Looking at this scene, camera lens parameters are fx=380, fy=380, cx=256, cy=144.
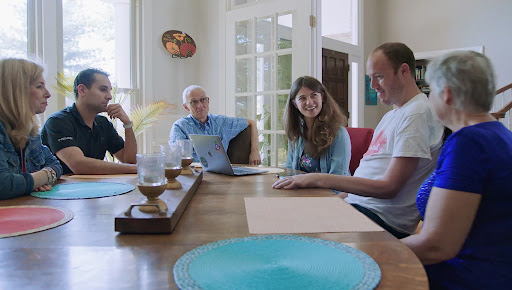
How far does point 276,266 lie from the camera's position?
2.15 ft

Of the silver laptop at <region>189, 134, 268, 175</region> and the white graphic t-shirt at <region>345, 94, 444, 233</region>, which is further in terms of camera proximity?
the silver laptop at <region>189, 134, 268, 175</region>

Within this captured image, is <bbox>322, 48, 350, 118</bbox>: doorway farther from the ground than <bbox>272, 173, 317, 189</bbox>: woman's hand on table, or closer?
farther from the ground

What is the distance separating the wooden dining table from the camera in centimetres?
61

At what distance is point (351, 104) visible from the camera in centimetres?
659

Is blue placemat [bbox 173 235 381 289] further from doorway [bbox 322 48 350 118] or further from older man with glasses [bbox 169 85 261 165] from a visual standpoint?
doorway [bbox 322 48 350 118]

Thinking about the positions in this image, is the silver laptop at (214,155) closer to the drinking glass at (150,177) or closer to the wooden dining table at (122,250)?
the wooden dining table at (122,250)

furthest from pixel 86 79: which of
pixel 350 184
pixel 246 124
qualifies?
pixel 350 184

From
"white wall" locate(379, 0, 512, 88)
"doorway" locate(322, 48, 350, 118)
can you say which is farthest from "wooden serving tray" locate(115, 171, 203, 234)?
"white wall" locate(379, 0, 512, 88)

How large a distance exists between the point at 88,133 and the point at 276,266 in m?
2.00

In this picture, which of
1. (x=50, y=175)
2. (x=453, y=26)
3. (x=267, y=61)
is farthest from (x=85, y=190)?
(x=453, y=26)

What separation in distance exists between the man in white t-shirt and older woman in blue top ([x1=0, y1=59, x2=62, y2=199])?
0.89 metres

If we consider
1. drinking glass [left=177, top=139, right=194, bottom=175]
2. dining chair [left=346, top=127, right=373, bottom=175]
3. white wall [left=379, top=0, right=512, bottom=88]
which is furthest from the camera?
white wall [left=379, top=0, right=512, bottom=88]

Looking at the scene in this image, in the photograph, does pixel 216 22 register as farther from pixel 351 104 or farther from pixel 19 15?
pixel 351 104

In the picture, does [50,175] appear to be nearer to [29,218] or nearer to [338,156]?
[29,218]
